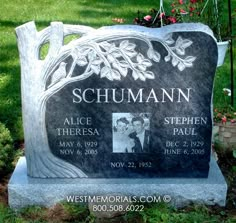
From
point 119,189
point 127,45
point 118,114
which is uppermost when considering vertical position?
point 127,45

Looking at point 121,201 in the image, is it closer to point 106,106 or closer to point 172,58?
point 106,106

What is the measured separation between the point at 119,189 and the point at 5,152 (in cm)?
98

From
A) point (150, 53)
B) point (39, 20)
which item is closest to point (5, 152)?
point (150, 53)

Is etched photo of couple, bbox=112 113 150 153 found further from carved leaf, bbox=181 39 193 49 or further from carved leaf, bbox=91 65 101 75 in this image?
carved leaf, bbox=181 39 193 49

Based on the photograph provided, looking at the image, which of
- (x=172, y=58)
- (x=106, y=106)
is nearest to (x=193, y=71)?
(x=172, y=58)

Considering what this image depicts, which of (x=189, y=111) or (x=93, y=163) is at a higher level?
(x=189, y=111)

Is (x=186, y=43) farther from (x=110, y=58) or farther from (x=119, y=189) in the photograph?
(x=119, y=189)

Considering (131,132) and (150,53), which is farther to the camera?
(131,132)

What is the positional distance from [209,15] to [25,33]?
10.4 feet

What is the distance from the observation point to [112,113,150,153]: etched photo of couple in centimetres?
413

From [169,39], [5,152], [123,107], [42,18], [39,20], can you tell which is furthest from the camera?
[42,18]

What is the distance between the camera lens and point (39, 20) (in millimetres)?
9242

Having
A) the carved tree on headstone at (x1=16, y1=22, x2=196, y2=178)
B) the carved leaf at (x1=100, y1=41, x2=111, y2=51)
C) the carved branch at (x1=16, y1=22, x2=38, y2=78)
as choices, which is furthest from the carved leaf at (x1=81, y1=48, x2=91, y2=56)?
the carved branch at (x1=16, y1=22, x2=38, y2=78)

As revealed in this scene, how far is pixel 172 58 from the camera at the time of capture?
3.99 metres
